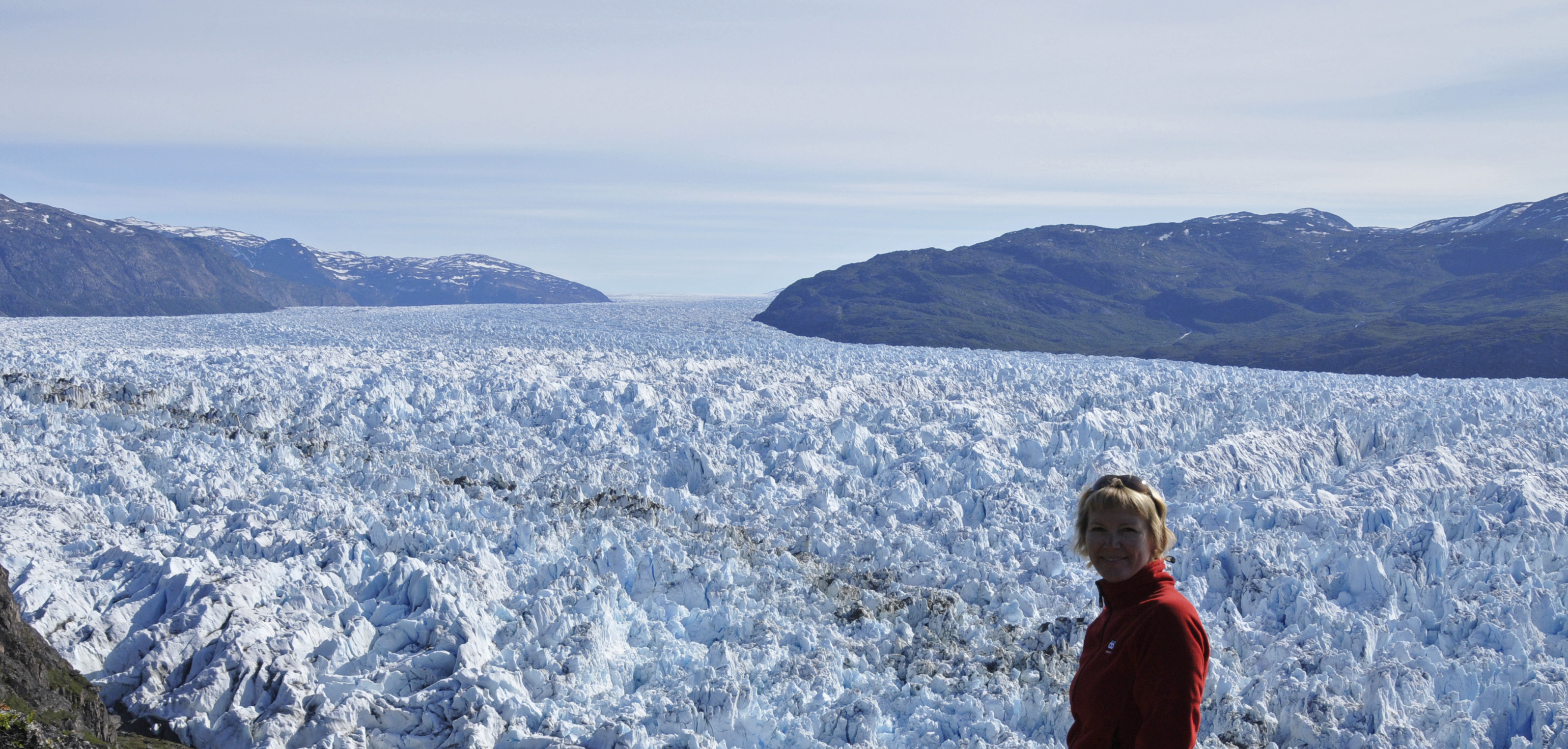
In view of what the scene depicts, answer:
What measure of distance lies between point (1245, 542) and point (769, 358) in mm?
16666

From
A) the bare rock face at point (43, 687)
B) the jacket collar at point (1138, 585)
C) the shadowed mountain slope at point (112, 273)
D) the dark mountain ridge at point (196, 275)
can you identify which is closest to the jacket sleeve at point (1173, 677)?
the jacket collar at point (1138, 585)

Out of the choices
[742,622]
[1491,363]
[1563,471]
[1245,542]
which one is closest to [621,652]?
[742,622]

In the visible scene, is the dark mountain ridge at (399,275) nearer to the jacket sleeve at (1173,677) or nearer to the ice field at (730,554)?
the ice field at (730,554)

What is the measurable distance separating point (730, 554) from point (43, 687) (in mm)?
7039

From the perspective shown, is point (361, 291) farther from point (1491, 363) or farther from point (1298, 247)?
point (1491, 363)

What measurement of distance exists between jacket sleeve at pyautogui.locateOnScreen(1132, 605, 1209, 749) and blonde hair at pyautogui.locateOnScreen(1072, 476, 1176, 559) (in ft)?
0.71

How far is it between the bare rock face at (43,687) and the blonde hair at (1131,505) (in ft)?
22.2

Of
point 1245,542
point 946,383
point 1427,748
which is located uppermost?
point 946,383

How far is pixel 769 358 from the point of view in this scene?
28625 millimetres

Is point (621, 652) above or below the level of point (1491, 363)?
below

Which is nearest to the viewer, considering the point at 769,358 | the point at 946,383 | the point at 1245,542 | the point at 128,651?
the point at 128,651

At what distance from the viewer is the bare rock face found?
23.8 ft

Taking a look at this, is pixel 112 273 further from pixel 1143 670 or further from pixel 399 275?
pixel 1143 670

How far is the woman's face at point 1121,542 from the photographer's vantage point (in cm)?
282
